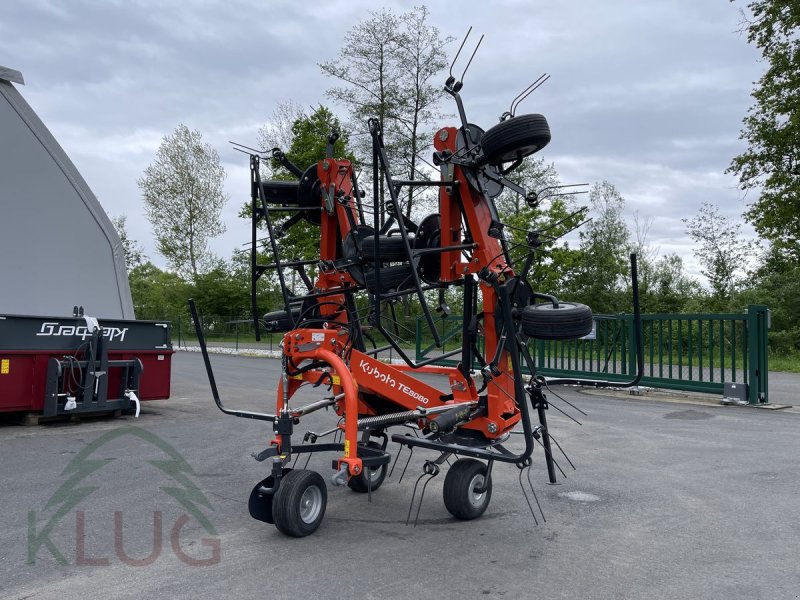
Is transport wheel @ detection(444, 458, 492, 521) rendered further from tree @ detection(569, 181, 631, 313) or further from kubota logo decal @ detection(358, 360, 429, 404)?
tree @ detection(569, 181, 631, 313)

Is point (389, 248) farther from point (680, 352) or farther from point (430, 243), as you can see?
point (680, 352)

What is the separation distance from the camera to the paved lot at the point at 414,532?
414cm

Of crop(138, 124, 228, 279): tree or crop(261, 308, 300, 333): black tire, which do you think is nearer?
crop(261, 308, 300, 333): black tire

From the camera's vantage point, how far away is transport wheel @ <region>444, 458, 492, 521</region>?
17.7 feet

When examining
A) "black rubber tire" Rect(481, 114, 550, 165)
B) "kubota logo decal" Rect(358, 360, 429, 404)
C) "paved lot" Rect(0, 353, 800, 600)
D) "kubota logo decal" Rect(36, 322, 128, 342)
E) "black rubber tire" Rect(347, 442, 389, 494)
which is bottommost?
"paved lot" Rect(0, 353, 800, 600)

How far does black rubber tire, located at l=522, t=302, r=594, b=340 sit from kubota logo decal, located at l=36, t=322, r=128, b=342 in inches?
288

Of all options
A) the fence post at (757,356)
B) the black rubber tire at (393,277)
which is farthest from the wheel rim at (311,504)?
the fence post at (757,356)

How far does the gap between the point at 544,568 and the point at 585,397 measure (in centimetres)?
1031

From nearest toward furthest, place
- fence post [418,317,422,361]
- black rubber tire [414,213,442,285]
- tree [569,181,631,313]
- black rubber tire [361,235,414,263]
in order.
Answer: black rubber tire [361,235,414,263]
black rubber tire [414,213,442,285]
fence post [418,317,422,361]
tree [569,181,631,313]

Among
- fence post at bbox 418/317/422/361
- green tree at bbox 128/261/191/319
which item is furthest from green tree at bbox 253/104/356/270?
green tree at bbox 128/261/191/319

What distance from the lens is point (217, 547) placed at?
4.80m

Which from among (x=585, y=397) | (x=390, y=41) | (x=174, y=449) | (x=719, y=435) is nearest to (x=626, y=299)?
(x=390, y=41)

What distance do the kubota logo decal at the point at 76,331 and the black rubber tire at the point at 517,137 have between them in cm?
720

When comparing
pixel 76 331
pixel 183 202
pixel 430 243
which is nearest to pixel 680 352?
pixel 430 243
